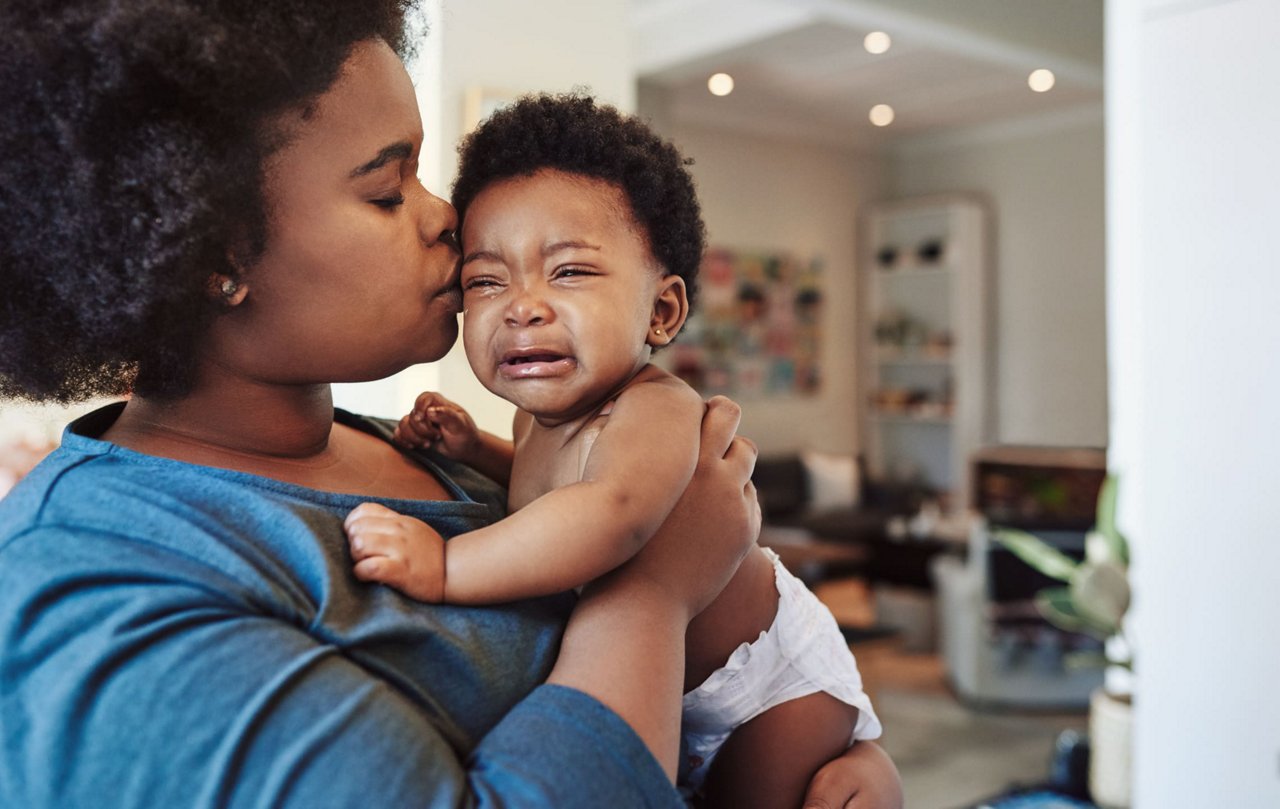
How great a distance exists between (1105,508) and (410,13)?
113 inches

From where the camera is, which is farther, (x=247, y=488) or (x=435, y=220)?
(x=435, y=220)

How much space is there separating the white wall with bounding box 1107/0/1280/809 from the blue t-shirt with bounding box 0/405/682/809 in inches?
84.1

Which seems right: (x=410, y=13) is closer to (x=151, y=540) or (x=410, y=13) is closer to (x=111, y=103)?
(x=111, y=103)

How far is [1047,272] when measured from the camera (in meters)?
7.83

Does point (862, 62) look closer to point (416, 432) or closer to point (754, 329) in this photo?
point (754, 329)

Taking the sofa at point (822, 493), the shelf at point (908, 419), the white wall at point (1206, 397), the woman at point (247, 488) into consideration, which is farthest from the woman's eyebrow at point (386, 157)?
the shelf at point (908, 419)

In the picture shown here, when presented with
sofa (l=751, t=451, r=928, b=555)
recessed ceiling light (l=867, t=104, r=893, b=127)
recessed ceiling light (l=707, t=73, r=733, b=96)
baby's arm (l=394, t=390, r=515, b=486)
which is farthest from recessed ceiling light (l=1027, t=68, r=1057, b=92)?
baby's arm (l=394, t=390, r=515, b=486)

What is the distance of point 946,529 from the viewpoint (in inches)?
256

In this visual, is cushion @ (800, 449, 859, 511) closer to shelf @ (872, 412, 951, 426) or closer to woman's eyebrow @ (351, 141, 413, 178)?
shelf @ (872, 412, 951, 426)

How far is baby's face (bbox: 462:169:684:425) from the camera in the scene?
988 mm

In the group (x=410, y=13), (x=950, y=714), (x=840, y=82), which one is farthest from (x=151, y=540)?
(x=840, y=82)

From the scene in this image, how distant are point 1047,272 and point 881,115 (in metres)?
1.67

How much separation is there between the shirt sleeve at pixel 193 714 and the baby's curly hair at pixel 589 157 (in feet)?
1.69

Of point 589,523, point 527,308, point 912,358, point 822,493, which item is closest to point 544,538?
point 589,523
